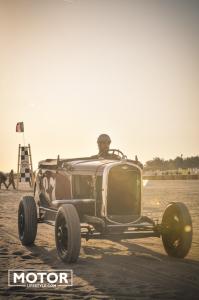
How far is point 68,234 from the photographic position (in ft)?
21.9

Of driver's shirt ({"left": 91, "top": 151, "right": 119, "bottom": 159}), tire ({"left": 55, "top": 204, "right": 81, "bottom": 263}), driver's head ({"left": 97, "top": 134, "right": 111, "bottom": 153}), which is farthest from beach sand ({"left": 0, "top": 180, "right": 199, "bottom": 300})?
driver's head ({"left": 97, "top": 134, "right": 111, "bottom": 153})

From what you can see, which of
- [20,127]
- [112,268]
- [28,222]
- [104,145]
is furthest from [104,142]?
[20,127]

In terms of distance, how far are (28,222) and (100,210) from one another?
177cm

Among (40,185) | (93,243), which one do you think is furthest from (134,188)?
(40,185)

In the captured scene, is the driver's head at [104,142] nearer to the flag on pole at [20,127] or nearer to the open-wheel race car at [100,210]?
the open-wheel race car at [100,210]

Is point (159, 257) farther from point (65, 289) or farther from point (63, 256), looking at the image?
point (65, 289)

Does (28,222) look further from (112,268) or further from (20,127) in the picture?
(20,127)

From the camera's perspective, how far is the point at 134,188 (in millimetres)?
7875

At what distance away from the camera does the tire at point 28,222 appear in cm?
854

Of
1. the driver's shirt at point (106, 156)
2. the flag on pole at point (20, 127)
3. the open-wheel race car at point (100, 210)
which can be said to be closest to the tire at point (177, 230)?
the open-wheel race car at point (100, 210)

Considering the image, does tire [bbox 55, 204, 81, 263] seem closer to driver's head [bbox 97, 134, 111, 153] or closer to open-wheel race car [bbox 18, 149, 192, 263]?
open-wheel race car [bbox 18, 149, 192, 263]

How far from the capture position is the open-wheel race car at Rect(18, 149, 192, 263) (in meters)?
7.04

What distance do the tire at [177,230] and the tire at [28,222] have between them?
2.70m

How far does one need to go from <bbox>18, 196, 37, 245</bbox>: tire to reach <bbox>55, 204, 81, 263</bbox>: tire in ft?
5.05
